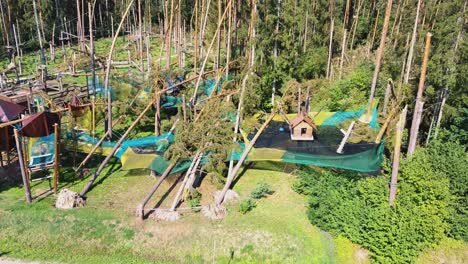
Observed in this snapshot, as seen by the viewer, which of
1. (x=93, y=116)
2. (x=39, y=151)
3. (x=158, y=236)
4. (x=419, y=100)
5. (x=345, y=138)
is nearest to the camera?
(x=158, y=236)

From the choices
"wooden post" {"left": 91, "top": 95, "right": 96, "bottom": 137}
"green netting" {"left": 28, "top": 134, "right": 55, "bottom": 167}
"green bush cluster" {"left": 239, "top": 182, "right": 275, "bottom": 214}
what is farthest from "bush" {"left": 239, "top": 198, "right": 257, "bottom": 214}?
"wooden post" {"left": 91, "top": 95, "right": 96, "bottom": 137}

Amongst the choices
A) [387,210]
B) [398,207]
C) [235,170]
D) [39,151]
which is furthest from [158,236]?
[398,207]

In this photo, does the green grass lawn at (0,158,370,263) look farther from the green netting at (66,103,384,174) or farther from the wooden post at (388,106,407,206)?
the wooden post at (388,106,407,206)

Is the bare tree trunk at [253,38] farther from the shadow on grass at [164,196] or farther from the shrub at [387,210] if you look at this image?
the shrub at [387,210]

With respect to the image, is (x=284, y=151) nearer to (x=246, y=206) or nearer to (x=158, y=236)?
Result: (x=246, y=206)

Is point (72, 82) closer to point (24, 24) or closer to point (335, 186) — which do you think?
point (24, 24)

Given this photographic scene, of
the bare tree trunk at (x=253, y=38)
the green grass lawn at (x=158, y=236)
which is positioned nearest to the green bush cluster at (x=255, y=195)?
the green grass lawn at (x=158, y=236)
